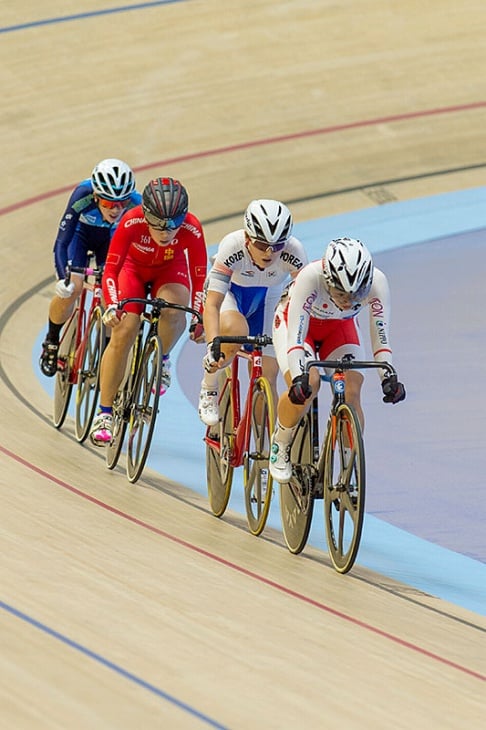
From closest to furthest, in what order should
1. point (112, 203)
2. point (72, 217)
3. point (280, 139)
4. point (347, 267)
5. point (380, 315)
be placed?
point (347, 267) → point (380, 315) → point (112, 203) → point (72, 217) → point (280, 139)

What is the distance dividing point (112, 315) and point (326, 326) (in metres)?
1.01

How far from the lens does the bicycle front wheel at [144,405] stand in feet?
17.5

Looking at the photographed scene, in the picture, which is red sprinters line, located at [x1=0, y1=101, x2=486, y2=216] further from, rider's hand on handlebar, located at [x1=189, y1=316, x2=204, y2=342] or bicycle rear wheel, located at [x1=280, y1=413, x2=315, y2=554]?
bicycle rear wheel, located at [x1=280, y1=413, x2=315, y2=554]

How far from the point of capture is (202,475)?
5.95 metres

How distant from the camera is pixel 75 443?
6.05 m

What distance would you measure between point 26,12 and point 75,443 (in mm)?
5963

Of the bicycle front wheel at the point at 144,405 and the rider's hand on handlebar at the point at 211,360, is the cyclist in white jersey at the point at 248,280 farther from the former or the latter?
the bicycle front wheel at the point at 144,405

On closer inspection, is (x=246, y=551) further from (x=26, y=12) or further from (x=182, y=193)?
(x=26, y=12)

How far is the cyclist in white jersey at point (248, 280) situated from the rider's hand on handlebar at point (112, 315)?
1.45 feet

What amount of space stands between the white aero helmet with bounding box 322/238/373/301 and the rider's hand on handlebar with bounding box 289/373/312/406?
0.31 m

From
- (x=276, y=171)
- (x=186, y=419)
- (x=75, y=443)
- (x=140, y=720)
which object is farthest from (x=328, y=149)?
(x=140, y=720)

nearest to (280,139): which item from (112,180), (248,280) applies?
(112,180)

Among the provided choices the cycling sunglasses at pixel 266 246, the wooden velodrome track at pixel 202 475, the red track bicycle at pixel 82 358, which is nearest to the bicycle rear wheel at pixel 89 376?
the red track bicycle at pixel 82 358

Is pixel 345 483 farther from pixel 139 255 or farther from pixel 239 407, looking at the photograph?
pixel 139 255
